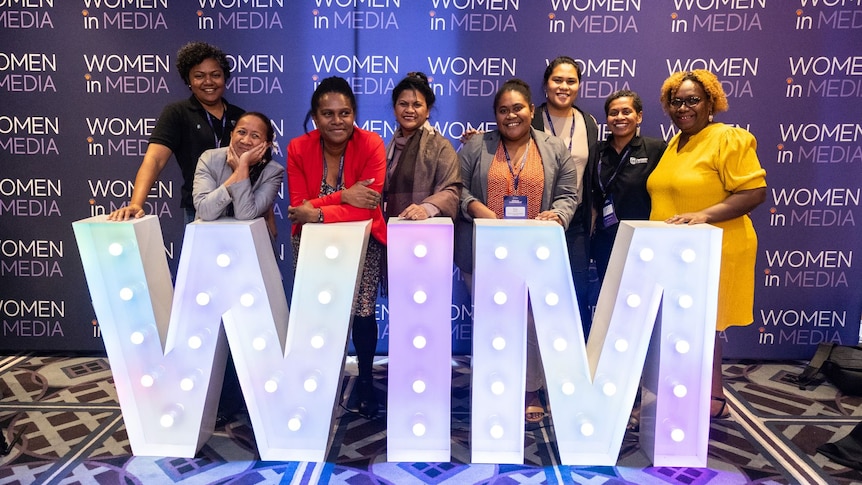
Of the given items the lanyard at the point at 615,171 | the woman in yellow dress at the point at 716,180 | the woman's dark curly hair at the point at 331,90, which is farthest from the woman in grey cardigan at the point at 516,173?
the woman's dark curly hair at the point at 331,90

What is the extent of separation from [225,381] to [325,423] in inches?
28.0

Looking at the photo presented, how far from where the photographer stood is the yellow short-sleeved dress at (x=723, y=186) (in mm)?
2393

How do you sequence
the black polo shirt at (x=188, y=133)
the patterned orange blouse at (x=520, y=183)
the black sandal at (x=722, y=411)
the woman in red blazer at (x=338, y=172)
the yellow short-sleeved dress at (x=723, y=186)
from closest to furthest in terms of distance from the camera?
the woman in red blazer at (x=338, y=172) < the yellow short-sleeved dress at (x=723, y=186) < the patterned orange blouse at (x=520, y=183) < the black polo shirt at (x=188, y=133) < the black sandal at (x=722, y=411)

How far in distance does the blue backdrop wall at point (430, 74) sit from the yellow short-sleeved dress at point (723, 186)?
38.4 inches

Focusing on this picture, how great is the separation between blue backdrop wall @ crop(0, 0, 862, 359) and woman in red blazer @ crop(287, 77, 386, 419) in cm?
107

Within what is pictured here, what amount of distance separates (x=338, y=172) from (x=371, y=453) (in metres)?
1.14

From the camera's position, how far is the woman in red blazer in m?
2.29

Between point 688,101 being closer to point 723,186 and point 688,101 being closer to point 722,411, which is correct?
point 723,186

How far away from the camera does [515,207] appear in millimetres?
2391

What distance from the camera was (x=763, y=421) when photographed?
2695 mm

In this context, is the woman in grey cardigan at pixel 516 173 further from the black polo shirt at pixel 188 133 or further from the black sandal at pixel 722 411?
the black polo shirt at pixel 188 133

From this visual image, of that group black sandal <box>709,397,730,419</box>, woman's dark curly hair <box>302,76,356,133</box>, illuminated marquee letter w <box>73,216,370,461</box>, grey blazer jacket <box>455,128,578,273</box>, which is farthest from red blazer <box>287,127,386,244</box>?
black sandal <box>709,397,730,419</box>

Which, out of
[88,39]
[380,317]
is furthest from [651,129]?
[88,39]

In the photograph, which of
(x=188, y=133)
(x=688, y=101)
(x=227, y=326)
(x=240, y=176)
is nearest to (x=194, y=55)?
(x=188, y=133)
